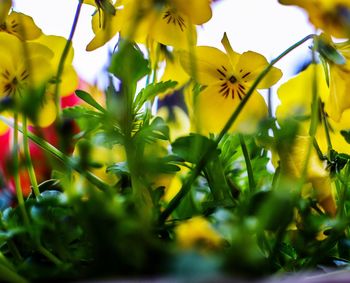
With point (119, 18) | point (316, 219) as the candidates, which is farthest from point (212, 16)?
point (316, 219)

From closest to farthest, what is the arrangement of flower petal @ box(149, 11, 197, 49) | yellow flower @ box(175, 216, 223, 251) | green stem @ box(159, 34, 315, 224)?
yellow flower @ box(175, 216, 223, 251), green stem @ box(159, 34, 315, 224), flower petal @ box(149, 11, 197, 49)

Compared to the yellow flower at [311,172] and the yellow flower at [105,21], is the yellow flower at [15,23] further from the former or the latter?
the yellow flower at [311,172]

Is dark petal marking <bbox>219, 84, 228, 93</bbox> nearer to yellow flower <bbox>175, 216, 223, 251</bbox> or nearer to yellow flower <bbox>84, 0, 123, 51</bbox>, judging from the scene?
yellow flower <bbox>84, 0, 123, 51</bbox>

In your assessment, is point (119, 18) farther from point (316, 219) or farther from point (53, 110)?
point (316, 219)

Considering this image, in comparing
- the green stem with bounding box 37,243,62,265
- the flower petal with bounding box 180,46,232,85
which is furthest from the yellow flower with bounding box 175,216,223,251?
the flower petal with bounding box 180,46,232,85

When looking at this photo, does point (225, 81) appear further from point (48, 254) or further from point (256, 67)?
point (48, 254)
